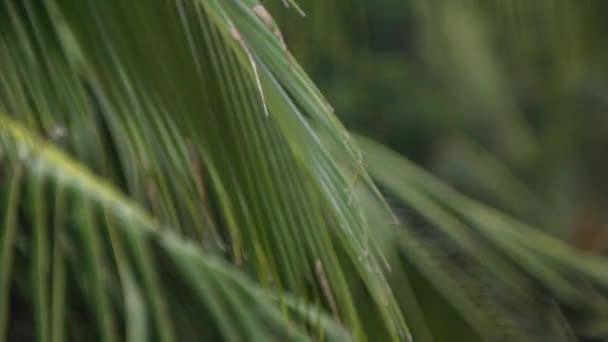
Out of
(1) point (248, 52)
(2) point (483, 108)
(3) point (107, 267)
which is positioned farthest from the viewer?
(2) point (483, 108)

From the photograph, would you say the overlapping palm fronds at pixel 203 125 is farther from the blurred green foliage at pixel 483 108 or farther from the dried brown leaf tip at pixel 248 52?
the blurred green foliage at pixel 483 108

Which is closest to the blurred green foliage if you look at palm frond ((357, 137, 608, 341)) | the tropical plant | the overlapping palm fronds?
palm frond ((357, 137, 608, 341))

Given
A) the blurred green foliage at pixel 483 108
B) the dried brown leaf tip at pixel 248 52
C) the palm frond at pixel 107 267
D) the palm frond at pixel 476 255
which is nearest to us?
the dried brown leaf tip at pixel 248 52

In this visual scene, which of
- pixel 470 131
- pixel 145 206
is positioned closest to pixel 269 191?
pixel 145 206

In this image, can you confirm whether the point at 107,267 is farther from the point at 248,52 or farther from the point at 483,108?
the point at 483,108

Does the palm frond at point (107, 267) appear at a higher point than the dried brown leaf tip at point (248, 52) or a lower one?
lower

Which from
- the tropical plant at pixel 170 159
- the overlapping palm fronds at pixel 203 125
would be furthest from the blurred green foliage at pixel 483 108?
the overlapping palm fronds at pixel 203 125

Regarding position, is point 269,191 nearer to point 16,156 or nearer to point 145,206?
point 16,156

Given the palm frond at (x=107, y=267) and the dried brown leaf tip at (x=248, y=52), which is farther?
the palm frond at (x=107, y=267)

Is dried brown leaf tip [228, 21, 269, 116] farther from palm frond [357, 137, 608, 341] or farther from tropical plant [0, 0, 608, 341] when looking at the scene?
palm frond [357, 137, 608, 341]

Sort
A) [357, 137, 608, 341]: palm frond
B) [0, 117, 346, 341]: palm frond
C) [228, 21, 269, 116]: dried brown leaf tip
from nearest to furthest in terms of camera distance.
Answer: [228, 21, 269, 116]: dried brown leaf tip < [0, 117, 346, 341]: palm frond < [357, 137, 608, 341]: palm frond

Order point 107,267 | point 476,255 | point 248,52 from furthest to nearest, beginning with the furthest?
1. point 476,255
2. point 107,267
3. point 248,52

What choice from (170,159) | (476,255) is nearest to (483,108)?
(476,255)
